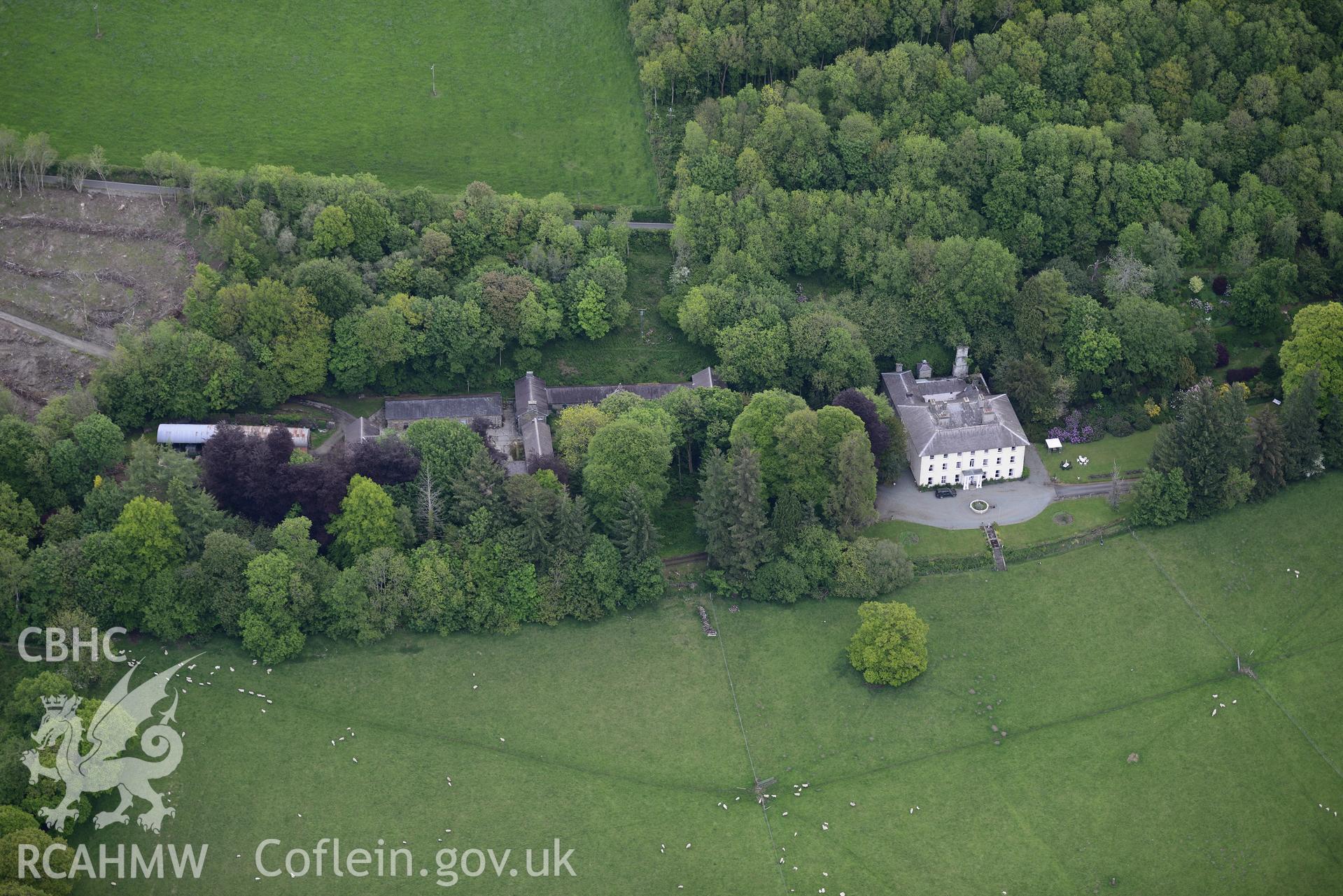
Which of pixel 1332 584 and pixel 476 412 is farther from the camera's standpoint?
pixel 476 412

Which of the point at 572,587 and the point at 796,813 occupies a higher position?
the point at 572,587

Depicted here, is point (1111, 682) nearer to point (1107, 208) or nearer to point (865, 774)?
point (865, 774)

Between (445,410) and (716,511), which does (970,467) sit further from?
(445,410)

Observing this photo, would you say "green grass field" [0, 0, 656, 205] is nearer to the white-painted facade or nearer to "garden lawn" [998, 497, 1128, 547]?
the white-painted facade

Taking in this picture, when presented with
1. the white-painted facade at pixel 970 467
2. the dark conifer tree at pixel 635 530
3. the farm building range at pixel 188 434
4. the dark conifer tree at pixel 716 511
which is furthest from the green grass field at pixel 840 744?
the farm building range at pixel 188 434

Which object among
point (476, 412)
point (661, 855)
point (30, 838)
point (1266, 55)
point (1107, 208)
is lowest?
point (661, 855)

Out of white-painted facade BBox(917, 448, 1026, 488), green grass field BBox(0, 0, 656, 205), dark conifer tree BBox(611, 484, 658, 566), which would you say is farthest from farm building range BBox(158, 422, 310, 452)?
white-painted facade BBox(917, 448, 1026, 488)

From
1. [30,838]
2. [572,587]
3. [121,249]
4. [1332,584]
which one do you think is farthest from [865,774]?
[121,249]

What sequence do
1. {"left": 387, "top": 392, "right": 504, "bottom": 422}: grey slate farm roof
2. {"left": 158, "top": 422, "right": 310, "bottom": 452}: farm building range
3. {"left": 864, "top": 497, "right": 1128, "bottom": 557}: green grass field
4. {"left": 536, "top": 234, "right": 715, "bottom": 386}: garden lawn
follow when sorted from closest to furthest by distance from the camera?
{"left": 864, "top": 497, "right": 1128, "bottom": 557}: green grass field → {"left": 158, "top": 422, "right": 310, "bottom": 452}: farm building range → {"left": 387, "top": 392, "right": 504, "bottom": 422}: grey slate farm roof → {"left": 536, "top": 234, "right": 715, "bottom": 386}: garden lawn
